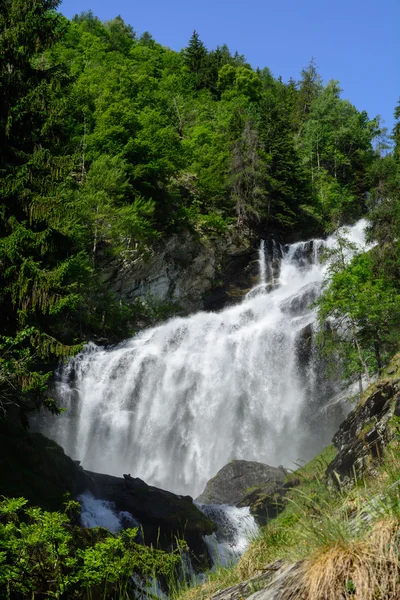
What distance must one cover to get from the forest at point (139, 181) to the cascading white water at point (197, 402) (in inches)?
101

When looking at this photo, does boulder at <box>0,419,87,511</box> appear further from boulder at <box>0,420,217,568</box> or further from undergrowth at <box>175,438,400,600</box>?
undergrowth at <box>175,438,400,600</box>

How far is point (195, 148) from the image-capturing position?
41.7 m

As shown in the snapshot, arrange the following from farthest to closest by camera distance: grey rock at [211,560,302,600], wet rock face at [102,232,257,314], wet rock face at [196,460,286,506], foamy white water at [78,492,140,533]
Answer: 1. wet rock face at [102,232,257,314]
2. wet rock face at [196,460,286,506]
3. foamy white water at [78,492,140,533]
4. grey rock at [211,560,302,600]


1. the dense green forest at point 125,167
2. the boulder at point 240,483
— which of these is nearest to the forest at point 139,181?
the dense green forest at point 125,167

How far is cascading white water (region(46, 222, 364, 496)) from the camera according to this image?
21453 mm

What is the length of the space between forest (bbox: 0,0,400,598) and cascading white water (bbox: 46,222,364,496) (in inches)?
101

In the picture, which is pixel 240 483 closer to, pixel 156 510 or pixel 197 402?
pixel 156 510

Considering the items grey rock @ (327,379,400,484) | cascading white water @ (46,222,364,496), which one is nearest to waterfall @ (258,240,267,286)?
cascading white water @ (46,222,364,496)

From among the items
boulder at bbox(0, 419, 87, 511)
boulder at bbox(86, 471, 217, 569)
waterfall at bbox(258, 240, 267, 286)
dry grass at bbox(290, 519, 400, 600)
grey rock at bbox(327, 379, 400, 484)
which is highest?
waterfall at bbox(258, 240, 267, 286)

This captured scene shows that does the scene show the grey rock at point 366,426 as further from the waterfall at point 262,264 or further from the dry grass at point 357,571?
the waterfall at point 262,264

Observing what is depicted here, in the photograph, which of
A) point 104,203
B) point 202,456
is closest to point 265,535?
point 202,456

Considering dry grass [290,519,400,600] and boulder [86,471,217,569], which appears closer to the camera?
dry grass [290,519,400,600]

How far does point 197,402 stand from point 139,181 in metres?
16.7

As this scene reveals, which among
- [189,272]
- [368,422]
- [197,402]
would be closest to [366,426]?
[368,422]
